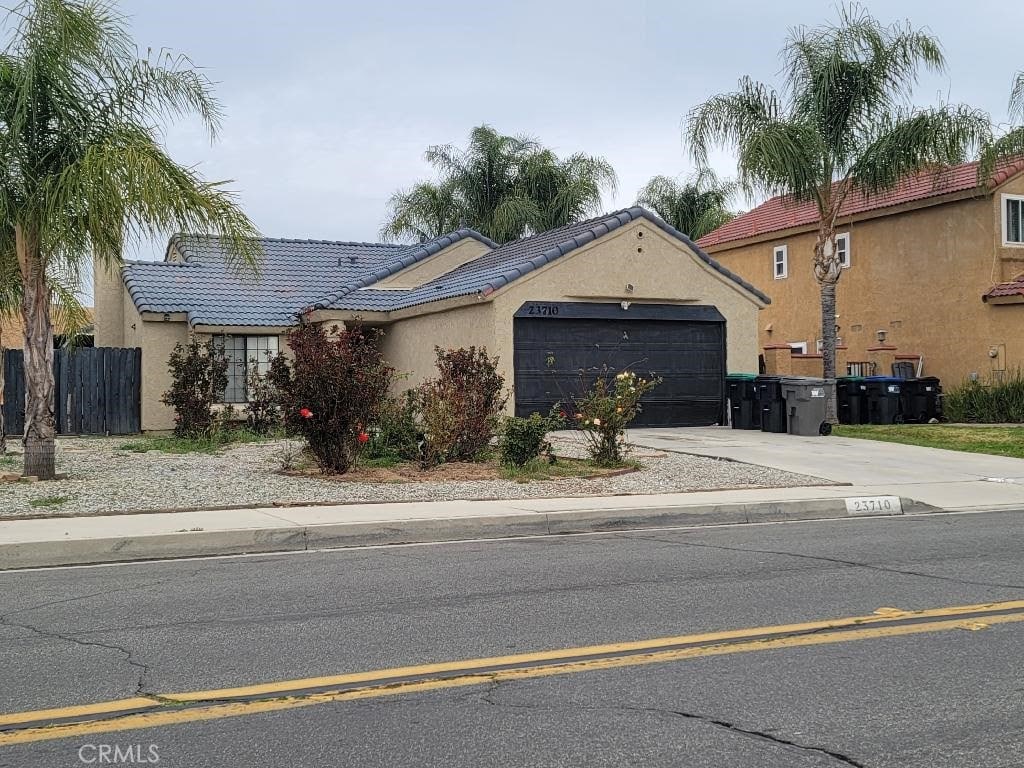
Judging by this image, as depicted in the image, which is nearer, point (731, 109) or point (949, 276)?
point (731, 109)

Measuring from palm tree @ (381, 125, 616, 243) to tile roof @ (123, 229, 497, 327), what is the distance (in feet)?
47.9

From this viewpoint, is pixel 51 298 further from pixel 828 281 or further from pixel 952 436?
pixel 952 436

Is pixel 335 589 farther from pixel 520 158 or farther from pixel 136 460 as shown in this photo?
pixel 520 158

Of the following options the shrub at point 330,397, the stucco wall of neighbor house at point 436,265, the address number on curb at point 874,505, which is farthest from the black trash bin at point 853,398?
the shrub at point 330,397

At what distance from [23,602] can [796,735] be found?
5476mm

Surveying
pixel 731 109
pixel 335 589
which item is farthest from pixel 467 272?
pixel 335 589

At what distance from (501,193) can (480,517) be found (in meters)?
37.1

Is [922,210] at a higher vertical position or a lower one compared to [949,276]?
higher

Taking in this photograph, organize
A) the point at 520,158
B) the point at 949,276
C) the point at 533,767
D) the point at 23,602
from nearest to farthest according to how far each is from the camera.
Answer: the point at 533,767 < the point at 23,602 < the point at 949,276 < the point at 520,158

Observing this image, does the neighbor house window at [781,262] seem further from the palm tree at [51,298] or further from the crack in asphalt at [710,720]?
the crack in asphalt at [710,720]

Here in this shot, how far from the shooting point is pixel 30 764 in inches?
174

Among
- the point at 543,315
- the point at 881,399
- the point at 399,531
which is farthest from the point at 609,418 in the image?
the point at 881,399

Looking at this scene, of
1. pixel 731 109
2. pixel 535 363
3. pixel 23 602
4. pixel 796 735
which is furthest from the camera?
pixel 731 109

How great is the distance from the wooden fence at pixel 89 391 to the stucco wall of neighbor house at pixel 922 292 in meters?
18.9
